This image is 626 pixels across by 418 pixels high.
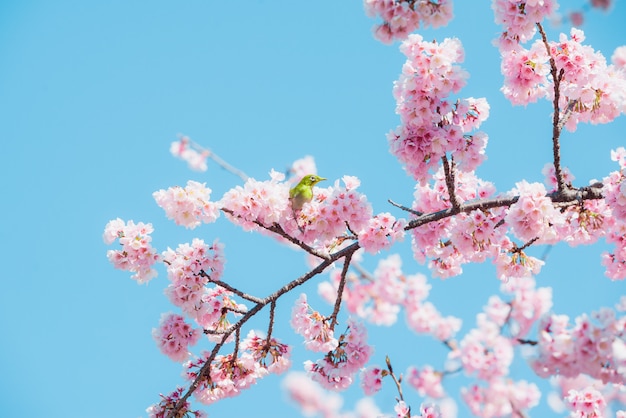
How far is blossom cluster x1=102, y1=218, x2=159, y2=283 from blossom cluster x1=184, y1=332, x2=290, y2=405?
990 mm

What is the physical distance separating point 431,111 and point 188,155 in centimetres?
1152

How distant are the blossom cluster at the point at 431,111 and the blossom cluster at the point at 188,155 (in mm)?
11036

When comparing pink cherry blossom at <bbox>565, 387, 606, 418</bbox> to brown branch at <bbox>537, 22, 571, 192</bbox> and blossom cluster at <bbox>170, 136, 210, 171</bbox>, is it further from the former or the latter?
blossom cluster at <bbox>170, 136, 210, 171</bbox>

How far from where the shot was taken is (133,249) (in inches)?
171

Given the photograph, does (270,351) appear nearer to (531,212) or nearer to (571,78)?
(531,212)

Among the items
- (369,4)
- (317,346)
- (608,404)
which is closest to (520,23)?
(369,4)

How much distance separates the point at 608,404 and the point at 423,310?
554 cm

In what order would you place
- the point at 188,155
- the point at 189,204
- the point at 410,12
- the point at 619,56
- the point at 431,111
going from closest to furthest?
the point at 410,12 → the point at 431,111 → the point at 189,204 → the point at 619,56 → the point at 188,155

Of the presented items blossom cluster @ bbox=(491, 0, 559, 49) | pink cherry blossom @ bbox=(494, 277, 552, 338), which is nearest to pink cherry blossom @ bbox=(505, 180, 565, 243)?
blossom cluster @ bbox=(491, 0, 559, 49)

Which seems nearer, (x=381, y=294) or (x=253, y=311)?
(x=253, y=311)

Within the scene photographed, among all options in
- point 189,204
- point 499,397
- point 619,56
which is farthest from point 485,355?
point 189,204

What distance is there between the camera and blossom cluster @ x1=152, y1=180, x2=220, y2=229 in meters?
4.13

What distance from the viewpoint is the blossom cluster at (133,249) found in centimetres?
436

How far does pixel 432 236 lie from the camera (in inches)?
186
